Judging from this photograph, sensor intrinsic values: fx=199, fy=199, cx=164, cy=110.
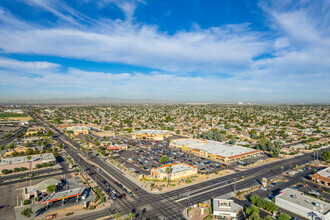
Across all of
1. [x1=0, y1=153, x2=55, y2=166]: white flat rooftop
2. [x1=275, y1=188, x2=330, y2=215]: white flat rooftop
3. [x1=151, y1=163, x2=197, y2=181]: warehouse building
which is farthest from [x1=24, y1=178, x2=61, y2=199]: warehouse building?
[x1=275, y1=188, x2=330, y2=215]: white flat rooftop

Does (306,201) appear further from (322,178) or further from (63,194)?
(63,194)

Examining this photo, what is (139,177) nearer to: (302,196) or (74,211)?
(74,211)

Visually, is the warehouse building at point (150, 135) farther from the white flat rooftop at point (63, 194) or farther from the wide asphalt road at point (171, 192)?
the white flat rooftop at point (63, 194)

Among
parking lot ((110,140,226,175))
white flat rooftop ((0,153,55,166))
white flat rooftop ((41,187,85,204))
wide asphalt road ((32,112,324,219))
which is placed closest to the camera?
wide asphalt road ((32,112,324,219))

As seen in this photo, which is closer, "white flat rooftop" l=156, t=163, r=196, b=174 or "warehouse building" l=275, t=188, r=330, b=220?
"warehouse building" l=275, t=188, r=330, b=220

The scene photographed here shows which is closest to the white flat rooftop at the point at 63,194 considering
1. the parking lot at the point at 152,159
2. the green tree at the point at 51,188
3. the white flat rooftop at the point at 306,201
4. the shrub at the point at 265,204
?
the green tree at the point at 51,188

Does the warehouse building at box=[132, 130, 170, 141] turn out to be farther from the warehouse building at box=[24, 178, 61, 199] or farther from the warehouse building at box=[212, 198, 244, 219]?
the warehouse building at box=[212, 198, 244, 219]

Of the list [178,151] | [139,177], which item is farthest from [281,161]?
[139,177]
